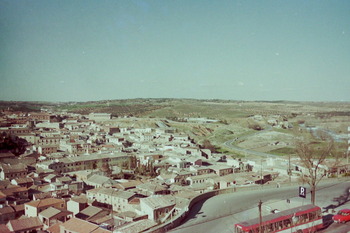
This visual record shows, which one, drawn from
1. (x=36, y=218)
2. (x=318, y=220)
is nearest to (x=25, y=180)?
(x=36, y=218)

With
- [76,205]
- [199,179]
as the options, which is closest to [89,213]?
[76,205]

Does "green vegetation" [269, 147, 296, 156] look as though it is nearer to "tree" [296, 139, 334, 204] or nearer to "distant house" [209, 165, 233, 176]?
"tree" [296, 139, 334, 204]

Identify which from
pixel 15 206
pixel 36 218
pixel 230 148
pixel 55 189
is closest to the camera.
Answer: pixel 36 218

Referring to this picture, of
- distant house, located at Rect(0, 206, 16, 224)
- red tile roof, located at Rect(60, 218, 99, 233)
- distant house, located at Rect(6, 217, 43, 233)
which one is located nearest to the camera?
red tile roof, located at Rect(60, 218, 99, 233)

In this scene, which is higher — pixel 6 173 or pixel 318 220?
pixel 318 220

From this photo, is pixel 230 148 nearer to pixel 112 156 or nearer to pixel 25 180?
pixel 112 156

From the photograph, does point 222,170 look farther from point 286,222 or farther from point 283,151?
point 286,222

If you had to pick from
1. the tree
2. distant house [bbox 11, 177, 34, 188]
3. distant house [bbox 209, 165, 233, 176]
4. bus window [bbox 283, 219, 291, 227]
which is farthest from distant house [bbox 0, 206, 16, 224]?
distant house [bbox 209, 165, 233, 176]
